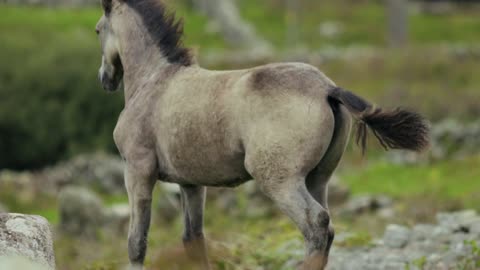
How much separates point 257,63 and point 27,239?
3186cm

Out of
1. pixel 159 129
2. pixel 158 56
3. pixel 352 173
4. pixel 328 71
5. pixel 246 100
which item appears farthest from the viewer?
pixel 328 71

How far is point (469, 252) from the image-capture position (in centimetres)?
1188

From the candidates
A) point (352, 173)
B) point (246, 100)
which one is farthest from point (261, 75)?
point (352, 173)

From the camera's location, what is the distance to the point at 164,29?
10914mm

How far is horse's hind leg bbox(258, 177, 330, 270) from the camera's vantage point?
9.05 meters

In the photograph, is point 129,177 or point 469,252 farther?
point 469,252

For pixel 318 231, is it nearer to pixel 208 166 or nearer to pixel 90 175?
pixel 208 166

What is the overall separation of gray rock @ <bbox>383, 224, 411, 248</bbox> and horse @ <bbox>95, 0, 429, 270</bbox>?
3698 mm

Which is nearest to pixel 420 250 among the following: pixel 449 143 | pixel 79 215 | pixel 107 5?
pixel 107 5

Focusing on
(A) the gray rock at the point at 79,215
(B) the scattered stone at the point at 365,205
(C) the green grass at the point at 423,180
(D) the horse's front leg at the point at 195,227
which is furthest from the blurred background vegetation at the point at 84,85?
(D) the horse's front leg at the point at 195,227

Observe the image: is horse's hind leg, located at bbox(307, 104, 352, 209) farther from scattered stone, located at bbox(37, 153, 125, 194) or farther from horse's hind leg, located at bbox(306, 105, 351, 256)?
scattered stone, located at bbox(37, 153, 125, 194)

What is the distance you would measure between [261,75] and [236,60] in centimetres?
3253

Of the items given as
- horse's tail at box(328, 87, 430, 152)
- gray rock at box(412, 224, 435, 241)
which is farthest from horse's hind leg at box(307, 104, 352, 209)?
gray rock at box(412, 224, 435, 241)

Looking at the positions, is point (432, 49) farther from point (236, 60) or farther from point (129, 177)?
point (129, 177)
